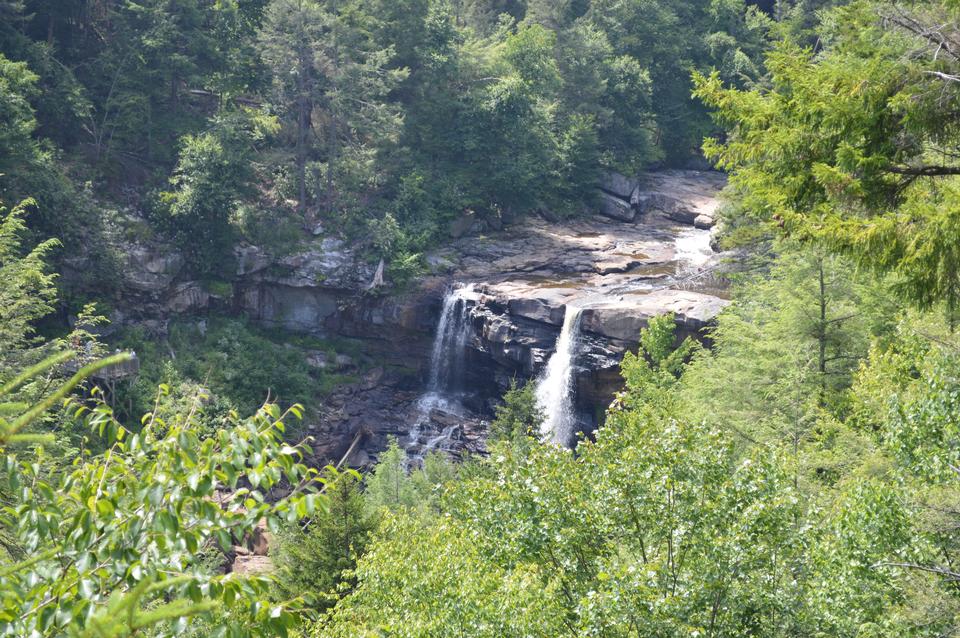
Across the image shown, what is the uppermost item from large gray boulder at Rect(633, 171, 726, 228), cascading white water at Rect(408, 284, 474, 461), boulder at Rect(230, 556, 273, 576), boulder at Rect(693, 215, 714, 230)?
large gray boulder at Rect(633, 171, 726, 228)

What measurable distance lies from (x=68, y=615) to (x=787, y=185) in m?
7.81

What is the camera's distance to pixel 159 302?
1219 inches

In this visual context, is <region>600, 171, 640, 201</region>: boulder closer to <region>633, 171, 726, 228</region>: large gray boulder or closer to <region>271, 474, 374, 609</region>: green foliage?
<region>633, 171, 726, 228</region>: large gray boulder

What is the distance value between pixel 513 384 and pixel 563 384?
10.6 feet

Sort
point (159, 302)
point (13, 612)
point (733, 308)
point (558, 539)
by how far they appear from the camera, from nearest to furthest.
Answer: point (13, 612)
point (558, 539)
point (733, 308)
point (159, 302)

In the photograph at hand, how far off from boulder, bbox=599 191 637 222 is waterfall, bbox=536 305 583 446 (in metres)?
12.8

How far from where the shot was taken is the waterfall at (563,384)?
28.5 meters

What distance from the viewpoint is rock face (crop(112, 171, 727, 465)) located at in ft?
93.6

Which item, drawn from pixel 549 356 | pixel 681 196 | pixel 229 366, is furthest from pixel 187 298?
pixel 681 196

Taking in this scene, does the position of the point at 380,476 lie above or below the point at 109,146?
below

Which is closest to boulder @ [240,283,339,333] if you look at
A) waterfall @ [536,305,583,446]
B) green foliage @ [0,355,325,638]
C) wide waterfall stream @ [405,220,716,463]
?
wide waterfall stream @ [405,220,716,463]

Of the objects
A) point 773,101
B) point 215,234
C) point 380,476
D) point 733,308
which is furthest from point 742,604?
point 215,234

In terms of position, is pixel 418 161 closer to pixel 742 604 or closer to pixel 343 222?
pixel 343 222

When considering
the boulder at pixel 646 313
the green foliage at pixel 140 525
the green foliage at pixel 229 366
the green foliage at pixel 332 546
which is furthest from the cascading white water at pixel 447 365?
the green foliage at pixel 140 525
